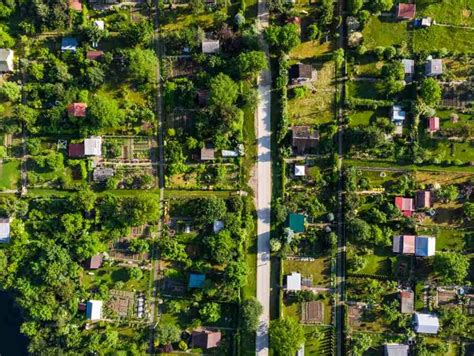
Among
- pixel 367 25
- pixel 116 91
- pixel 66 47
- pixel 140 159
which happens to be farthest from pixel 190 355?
pixel 367 25

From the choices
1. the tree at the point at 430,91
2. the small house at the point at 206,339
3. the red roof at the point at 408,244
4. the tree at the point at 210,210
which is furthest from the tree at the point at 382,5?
the small house at the point at 206,339

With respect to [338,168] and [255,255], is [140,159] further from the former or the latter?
[338,168]

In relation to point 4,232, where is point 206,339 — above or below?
below

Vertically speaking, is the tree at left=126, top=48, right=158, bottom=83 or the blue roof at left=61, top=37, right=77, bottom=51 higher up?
the blue roof at left=61, top=37, right=77, bottom=51

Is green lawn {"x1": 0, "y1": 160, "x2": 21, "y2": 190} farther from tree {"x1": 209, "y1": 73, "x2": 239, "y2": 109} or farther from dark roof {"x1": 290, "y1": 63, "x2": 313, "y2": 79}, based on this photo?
dark roof {"x1": 290, "y1": 63, "x2": 313, "y2": 79}

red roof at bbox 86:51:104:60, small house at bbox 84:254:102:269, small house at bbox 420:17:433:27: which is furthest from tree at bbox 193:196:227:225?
small house at bbox 420:17:433:27

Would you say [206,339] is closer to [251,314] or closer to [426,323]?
[251,314]

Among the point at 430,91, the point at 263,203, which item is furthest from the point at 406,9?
the point at 263,203
